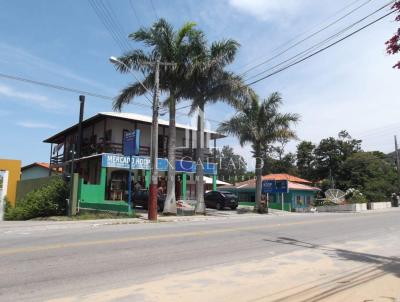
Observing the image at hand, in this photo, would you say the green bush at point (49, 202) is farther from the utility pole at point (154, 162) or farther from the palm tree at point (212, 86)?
the palm tree at point (212, 86)

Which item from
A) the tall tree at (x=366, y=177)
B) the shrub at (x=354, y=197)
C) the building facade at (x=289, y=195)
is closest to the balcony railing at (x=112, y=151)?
the building facade at (x=289, y=195)

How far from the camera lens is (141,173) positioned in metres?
35.5

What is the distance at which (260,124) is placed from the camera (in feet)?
102

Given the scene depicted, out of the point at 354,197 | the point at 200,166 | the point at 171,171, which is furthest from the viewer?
the point at 354,197

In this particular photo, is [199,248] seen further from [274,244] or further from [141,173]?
[141,173]

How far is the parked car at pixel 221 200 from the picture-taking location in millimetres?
33438

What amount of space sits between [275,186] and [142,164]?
11.3m

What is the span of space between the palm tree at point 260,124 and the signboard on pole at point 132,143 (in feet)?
31.7

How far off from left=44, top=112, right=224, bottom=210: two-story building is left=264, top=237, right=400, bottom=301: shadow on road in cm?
1942

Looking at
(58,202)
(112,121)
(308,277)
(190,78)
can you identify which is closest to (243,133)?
(190,78)

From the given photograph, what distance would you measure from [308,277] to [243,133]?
23.5 m

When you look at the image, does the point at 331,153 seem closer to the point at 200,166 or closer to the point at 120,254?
the point at 200,166

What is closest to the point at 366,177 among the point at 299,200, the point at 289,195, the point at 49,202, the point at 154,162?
the point at 299,200

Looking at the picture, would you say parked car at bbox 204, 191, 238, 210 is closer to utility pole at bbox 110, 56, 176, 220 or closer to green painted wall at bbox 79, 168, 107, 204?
green painted wall at bbox 79, 168, 107, 204
